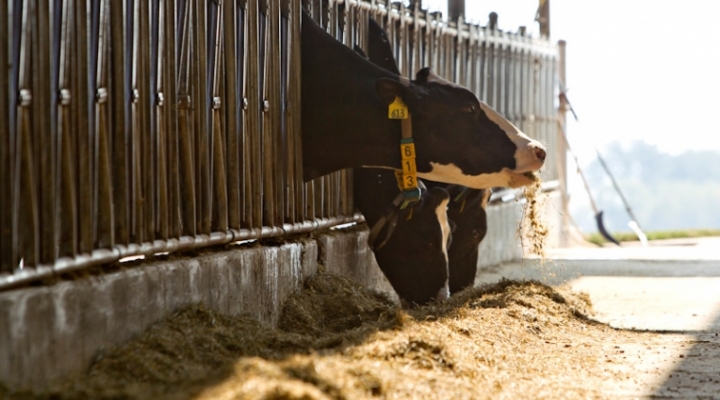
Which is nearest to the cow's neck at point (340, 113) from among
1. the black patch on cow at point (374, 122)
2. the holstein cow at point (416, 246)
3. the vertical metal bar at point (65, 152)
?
the black patch on cow at point (374, 122)

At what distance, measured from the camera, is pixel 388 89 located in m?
7.41

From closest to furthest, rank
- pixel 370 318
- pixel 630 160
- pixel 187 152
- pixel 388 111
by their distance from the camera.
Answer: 1. pixel 187 152
2. pixel 370 318
3. pixel 388 111
4. pixel 630 160

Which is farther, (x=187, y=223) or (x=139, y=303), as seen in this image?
(x=187, y=223)

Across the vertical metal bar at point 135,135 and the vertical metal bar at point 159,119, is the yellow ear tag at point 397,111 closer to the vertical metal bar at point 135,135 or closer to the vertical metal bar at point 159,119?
the vertical metal bar at point 159,119

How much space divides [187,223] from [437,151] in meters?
2.20

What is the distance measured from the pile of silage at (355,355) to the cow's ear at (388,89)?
116 cm

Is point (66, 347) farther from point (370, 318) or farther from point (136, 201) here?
point (370, 318)

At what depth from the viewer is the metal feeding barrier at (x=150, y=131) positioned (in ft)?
13.6

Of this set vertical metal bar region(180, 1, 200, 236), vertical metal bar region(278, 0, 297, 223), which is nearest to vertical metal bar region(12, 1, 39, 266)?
vertical metal bar region(180, 1, 200, 236)

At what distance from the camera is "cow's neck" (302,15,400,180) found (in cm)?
754

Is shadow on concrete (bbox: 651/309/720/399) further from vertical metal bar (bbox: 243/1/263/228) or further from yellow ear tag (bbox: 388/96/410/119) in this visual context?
vertical metal bar (bbox: 243/1/263/228)

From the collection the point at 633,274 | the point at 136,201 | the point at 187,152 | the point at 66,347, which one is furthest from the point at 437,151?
the point at 633,274

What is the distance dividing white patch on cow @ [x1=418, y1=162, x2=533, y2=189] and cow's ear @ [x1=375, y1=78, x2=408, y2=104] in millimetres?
486

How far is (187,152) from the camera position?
226 inches
